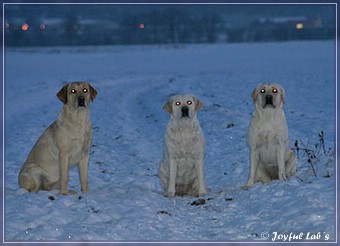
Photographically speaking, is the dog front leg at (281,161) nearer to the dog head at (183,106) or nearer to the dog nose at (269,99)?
the dog nose at (269,99)

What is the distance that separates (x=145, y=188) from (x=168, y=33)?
6513cm

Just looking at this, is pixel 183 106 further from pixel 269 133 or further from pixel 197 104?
pixel 269 133

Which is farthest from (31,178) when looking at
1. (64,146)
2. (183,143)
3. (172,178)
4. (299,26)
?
(299,26)

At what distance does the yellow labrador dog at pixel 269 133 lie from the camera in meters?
8.60

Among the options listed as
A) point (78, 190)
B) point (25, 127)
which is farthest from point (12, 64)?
point (78, 190)

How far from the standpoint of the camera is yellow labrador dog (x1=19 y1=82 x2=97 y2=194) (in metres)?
8.28

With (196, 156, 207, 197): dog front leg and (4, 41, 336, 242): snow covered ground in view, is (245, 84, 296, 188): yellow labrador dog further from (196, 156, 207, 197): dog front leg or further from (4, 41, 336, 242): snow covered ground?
(196, 156, 207, 197): dog front leg

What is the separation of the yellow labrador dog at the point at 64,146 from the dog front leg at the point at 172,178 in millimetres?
1157

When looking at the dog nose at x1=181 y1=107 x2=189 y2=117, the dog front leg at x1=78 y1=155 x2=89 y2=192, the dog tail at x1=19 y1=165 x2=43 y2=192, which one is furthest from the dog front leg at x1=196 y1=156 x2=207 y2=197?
the dog tail at x1=19 y1=165 x2=43 y2=192

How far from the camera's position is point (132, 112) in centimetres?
1831

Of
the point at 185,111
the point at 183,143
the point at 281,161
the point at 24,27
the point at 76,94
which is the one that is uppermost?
the point at 24,27

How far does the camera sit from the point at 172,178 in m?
→ 8.51

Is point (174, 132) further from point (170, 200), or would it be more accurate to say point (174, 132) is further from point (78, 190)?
point (78, 190)

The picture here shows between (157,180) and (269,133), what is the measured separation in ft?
6.97
